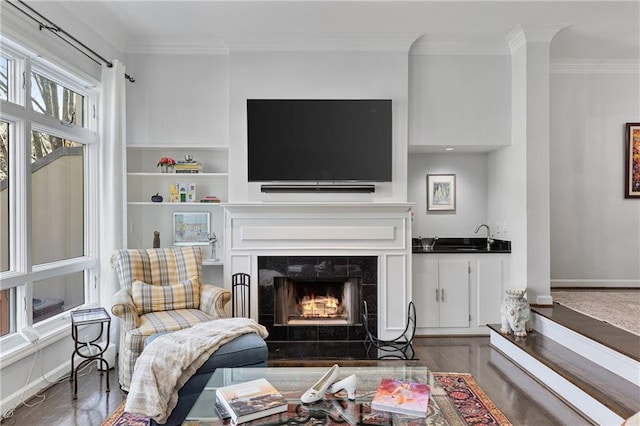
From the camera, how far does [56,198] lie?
327cm

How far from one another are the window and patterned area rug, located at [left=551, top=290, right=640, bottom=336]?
434 cm

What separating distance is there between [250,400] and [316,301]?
2.33m

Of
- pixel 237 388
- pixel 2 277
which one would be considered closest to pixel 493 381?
pixel 237 388

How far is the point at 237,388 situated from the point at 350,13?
3043mm

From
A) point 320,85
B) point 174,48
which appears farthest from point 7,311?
point 320,85

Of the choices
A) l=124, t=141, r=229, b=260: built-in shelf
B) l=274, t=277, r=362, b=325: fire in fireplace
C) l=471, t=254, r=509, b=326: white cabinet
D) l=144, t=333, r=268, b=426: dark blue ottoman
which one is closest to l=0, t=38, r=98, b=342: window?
l=124, t=141, r=229, b=260: built-in shelf

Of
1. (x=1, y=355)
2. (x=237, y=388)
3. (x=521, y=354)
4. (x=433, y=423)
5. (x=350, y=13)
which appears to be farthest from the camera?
(x=350, y=13)

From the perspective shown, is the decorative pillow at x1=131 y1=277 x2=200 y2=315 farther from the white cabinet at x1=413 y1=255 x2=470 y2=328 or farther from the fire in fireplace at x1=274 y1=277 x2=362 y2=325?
the white cabinet at x1=413 y1=255 x2=470 y2=328

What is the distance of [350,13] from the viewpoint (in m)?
3.56

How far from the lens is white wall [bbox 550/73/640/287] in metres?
4.71

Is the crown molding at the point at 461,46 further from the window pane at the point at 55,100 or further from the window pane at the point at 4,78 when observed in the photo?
the window pane at the point at 4,78

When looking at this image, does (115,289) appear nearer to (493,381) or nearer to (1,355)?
(1,355)

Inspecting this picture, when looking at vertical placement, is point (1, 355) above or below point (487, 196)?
below

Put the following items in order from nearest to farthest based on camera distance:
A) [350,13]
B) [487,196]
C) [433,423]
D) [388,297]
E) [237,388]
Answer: [433,423] → [237,388] → [350,13] → [388,297] → [487,196]
